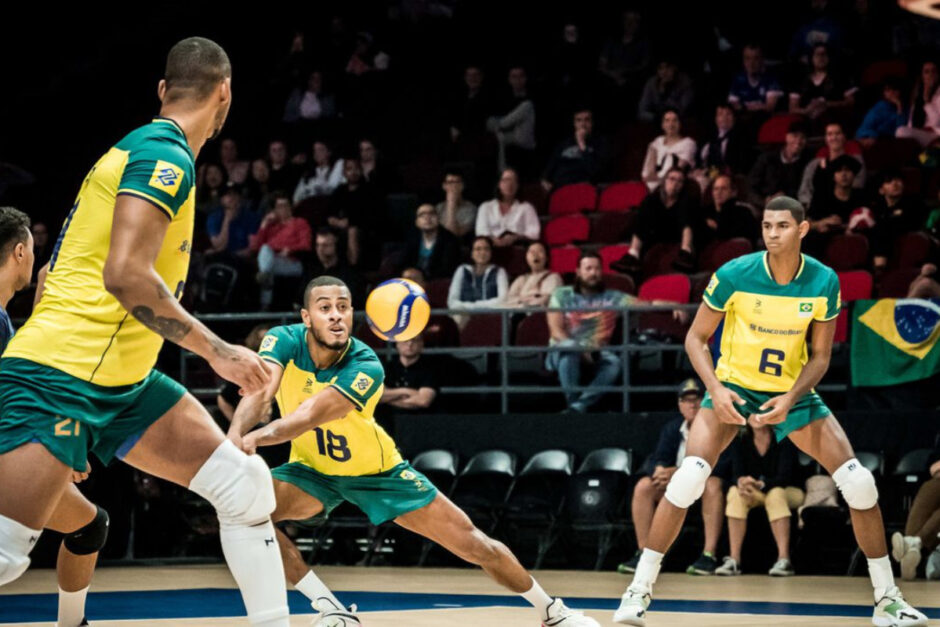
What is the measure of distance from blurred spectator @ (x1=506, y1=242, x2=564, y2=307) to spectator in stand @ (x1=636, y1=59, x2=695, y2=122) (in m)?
3.15

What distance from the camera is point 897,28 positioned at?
1512 cm

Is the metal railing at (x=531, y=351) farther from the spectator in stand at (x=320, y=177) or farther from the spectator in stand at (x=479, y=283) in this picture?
the spectator in stand at (x=320, y=177)

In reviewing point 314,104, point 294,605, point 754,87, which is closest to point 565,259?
point 754,87

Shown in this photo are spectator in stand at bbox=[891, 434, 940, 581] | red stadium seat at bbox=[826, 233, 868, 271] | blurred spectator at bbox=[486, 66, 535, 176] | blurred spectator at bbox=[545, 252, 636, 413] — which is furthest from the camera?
blurred spectator at bbox=[486, 66, 535, 176]

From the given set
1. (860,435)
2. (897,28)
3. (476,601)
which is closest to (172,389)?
(476,601)

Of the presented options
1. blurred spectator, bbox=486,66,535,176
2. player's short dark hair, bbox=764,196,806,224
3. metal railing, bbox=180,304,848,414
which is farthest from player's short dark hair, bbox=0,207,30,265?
blurred spectator, bbox=486,66,535,176

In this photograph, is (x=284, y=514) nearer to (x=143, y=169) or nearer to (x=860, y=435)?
(x=143, y=169)

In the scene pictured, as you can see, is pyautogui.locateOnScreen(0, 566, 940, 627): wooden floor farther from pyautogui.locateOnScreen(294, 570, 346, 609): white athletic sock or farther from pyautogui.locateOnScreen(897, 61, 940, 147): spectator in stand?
pyautogui.locateOnScreen(897, 61, 940, 147): spectator in stand

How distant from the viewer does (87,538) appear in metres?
5.86

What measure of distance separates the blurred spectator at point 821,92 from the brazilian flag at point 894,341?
3.98 m

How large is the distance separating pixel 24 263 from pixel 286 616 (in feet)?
7.09

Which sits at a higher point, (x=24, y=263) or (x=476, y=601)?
(x=24, y=263)

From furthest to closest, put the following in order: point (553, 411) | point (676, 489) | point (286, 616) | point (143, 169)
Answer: point (553, 411) < point (676, 489) < point (286, 616) < point (143, 169)

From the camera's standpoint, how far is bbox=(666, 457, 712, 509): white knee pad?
6.95 m
